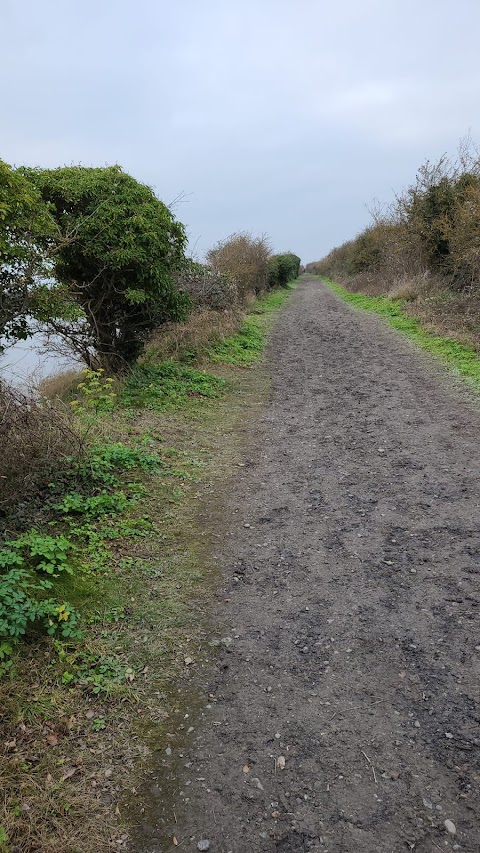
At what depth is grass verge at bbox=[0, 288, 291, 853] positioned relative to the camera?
7.13ft

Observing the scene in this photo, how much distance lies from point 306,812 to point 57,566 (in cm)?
211

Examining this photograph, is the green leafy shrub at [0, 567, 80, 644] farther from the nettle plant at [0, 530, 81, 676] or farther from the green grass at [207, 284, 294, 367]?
the green grass at [207, 284, 294, 367]

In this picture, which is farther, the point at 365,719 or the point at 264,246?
the point at 264,246

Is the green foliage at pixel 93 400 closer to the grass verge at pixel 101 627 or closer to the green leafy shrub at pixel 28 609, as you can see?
the grass verge at pixel 101 627

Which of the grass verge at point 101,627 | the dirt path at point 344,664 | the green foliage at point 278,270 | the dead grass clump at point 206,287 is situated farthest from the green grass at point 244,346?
the green foliage at point 278,270

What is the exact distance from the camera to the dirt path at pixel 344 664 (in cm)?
210

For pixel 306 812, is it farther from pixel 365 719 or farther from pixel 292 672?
pixel 292 672

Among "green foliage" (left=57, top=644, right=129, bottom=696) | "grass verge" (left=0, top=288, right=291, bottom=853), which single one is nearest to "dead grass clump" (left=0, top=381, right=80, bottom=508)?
"grass verge" (left=0, top=288, right=291, bottom=853)

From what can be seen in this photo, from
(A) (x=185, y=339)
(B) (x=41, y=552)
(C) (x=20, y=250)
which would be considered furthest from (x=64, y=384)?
(B) (x=41, y=552)

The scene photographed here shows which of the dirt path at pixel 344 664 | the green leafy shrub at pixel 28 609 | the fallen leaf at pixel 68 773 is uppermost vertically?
the green leafy shrub at pixel 28 609

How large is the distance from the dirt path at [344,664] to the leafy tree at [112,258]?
3569mm

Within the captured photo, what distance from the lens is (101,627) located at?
3.17 m

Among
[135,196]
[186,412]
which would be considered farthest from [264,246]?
[186,412]

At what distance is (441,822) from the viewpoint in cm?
204
